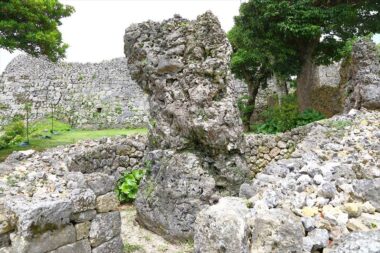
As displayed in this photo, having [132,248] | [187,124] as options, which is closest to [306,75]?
[187,124]

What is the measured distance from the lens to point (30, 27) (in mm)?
9227

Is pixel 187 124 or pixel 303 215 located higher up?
pixel 187 124

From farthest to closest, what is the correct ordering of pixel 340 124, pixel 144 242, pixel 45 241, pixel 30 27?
pixel 30 27
pixel 340 124
pixel 144 242
pixel 45 241

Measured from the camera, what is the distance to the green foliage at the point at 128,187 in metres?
8.04

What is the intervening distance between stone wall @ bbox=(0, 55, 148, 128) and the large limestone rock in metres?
10.3

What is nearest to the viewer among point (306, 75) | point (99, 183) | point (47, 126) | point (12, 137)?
point (99, 183)

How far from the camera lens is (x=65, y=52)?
10.7m

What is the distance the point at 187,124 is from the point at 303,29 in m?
6.43

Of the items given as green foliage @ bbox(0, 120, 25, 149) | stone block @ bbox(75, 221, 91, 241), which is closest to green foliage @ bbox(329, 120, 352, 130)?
stone block @ bbox(75, 221, 91, 241)

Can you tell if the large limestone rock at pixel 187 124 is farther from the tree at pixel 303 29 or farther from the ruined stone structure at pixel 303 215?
the tree at pixel 303 29

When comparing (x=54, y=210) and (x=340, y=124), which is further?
(x=340, y=124)

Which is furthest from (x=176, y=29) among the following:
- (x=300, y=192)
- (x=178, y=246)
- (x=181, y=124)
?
(x=300, y=192)

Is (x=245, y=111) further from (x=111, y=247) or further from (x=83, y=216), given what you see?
(x=83, y=216)

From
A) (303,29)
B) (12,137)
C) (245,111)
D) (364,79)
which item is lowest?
(12,137)
